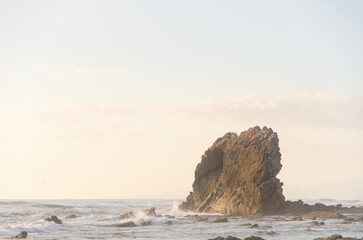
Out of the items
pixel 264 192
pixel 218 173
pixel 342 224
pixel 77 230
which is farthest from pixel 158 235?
pixel 218 173

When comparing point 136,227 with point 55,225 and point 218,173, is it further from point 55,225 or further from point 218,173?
point 218,173

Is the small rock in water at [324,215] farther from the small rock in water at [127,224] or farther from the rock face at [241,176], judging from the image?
the small rock in water at [127,224]

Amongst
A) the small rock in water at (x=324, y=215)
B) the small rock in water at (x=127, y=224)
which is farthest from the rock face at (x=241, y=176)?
the small rock in water at (x=127, y=224)

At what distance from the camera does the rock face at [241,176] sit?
70500mm

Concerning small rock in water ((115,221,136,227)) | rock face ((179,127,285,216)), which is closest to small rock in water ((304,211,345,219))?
rock face ((179,127,285,216))

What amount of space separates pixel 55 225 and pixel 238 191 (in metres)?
27.0

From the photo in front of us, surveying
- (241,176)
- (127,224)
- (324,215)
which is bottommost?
(127,224)

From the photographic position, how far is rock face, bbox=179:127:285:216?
231ft

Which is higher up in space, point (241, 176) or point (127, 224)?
point (241, 176)

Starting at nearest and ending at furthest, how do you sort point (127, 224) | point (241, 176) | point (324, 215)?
point (127, 224)
point (324, 215)
point (241, 176)

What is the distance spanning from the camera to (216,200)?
249 ft

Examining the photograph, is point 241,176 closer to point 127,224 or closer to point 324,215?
point 324,215

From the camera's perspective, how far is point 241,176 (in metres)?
72.8

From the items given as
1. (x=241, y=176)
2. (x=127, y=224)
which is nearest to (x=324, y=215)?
(x=241, y=176)
